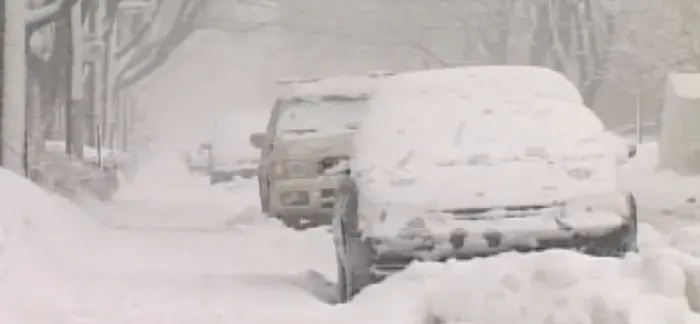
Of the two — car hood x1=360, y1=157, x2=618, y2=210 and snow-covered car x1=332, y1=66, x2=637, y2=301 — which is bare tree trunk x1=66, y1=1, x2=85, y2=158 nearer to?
snow-covered car x1=332, y1=66, x2=637, y2=301

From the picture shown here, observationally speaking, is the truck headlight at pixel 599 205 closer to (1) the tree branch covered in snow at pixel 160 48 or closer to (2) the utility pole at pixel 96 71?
(1) the tree branch covered in snow at pixel 160 48

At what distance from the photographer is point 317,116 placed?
4.11 m

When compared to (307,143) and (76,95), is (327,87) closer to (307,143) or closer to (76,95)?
(307,143)

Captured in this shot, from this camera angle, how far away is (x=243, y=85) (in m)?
4.34

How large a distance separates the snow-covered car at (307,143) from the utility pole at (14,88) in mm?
1040

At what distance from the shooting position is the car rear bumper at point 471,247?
10.1 ft

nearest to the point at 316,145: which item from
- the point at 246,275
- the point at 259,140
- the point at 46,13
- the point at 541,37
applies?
the point at 259,140

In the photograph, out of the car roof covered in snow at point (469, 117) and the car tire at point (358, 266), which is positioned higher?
the car roof covered in snow at point (469, 117)

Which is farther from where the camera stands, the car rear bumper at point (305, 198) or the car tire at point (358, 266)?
the car rear bumper at point (305, 198)

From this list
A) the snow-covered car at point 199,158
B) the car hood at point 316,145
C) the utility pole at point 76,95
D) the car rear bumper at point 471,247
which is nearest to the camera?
the car rear bumper at point 471,247

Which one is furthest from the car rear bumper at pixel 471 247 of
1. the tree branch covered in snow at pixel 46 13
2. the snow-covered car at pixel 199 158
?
the tree branch covered in snow at pixel 46 13

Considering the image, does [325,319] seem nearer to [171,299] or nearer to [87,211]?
[171,299]

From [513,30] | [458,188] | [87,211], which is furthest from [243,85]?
[458,188]

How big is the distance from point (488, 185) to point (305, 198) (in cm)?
106
